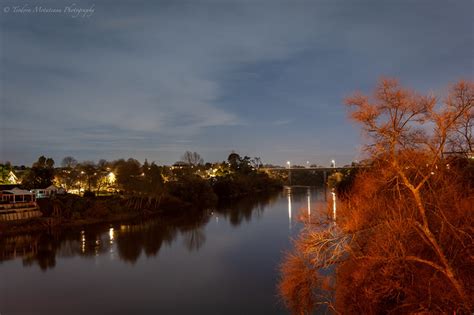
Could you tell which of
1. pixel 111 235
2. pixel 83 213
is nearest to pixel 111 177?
pixel 83 213

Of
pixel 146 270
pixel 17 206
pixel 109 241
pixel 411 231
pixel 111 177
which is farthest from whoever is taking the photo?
pixel 111 177

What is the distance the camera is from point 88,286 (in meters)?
16.1

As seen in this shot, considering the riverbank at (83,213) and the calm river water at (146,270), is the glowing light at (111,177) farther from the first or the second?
the calm river water at (146,270)

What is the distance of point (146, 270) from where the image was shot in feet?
60.6

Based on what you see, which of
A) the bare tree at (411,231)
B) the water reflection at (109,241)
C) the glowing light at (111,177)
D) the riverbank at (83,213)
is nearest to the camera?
the bare tree at (411,231)

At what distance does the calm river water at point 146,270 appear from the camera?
13773mm

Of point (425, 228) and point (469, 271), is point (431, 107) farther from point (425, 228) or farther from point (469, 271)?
point (469, 271)

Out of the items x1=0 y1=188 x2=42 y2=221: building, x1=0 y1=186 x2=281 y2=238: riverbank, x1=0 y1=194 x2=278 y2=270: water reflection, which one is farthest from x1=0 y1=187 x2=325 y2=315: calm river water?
x1=0 y1=188 x2=42 y2=221: building

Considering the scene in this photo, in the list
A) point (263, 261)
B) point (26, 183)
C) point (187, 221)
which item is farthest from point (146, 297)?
point (26, 183)

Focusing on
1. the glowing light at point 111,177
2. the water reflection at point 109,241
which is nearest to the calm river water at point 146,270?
the water reflection at point 109,241

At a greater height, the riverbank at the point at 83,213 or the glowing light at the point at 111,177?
the glowing light at the point at 111,177

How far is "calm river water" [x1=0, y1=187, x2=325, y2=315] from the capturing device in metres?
13.8

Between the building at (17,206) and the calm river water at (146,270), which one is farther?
the building at (17,206)

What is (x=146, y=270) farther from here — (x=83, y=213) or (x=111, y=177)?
(x=111, y=177)
